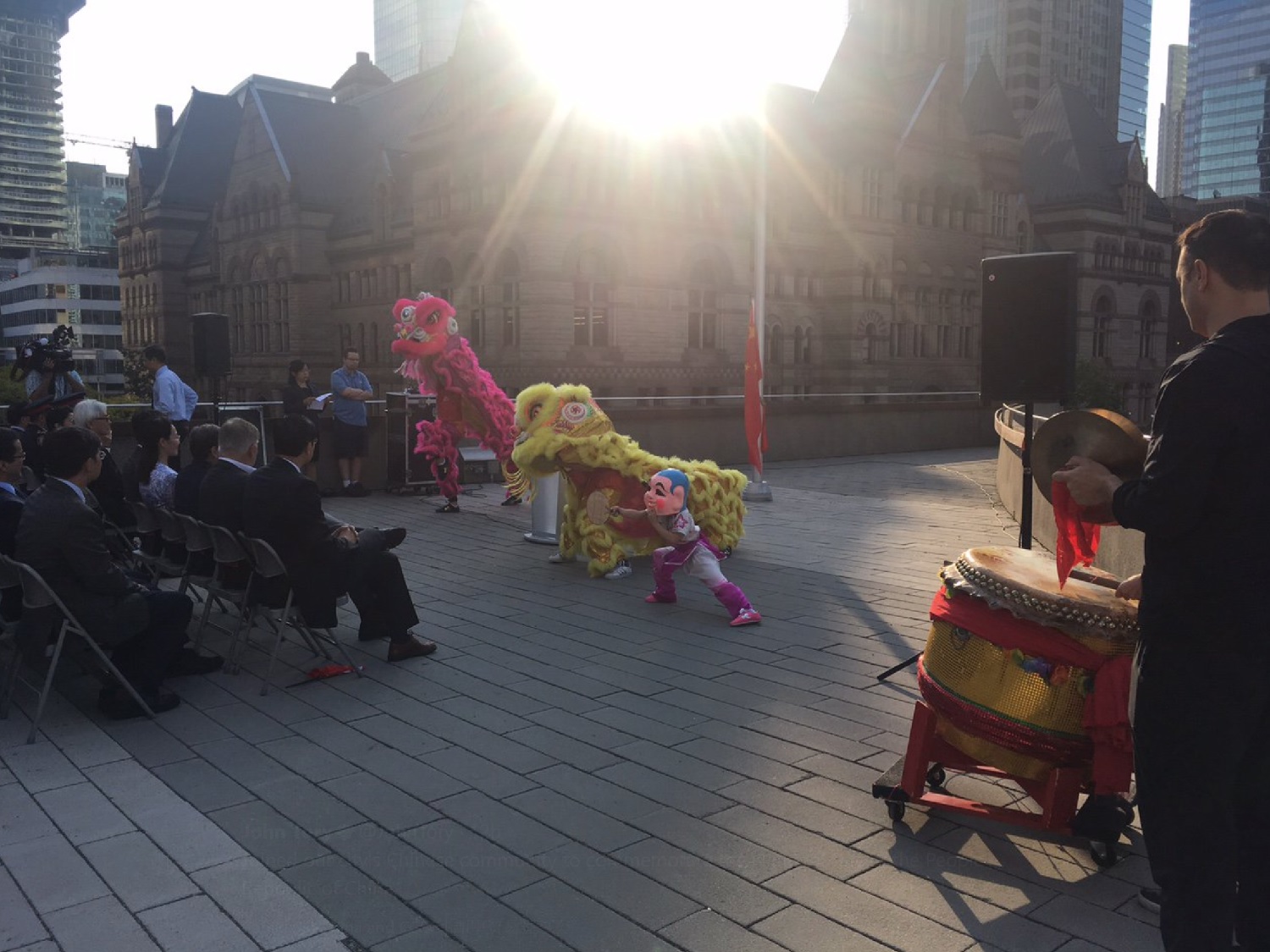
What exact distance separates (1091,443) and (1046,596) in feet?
2.01

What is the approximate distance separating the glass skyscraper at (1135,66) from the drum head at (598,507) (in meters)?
151

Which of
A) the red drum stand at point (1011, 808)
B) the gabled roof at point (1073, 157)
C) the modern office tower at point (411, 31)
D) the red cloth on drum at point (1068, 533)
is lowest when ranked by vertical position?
the red drum stand at point (1011, 808)

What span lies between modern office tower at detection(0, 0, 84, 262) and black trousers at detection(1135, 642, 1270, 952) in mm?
192325

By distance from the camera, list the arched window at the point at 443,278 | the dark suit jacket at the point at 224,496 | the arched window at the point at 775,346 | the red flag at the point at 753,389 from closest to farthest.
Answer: the dark suit jacket at the point at 224,496, the red flag at the point at 753,389, the arched window at the point at 443,278, the arched window at the point at 775,346

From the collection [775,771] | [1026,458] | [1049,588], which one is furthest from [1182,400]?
[1026,458]

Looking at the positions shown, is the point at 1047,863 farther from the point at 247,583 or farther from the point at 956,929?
the point at 247,583

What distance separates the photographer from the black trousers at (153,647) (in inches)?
241

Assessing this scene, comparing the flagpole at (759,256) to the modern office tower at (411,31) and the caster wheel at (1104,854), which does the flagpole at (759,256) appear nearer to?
the caster wheel at (1104,854)

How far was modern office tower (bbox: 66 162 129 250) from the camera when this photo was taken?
18825cm

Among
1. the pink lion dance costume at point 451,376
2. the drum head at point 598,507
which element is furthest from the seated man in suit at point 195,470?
the pink lion dance costume at point 451,376

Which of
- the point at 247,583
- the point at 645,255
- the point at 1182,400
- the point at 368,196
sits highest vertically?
the point at 368,196

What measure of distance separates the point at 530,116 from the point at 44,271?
96468 millimetres

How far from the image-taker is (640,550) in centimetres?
985

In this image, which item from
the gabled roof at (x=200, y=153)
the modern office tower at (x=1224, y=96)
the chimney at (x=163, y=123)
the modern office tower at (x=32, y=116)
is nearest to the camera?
the gabled roof at (x=200, y=153)
